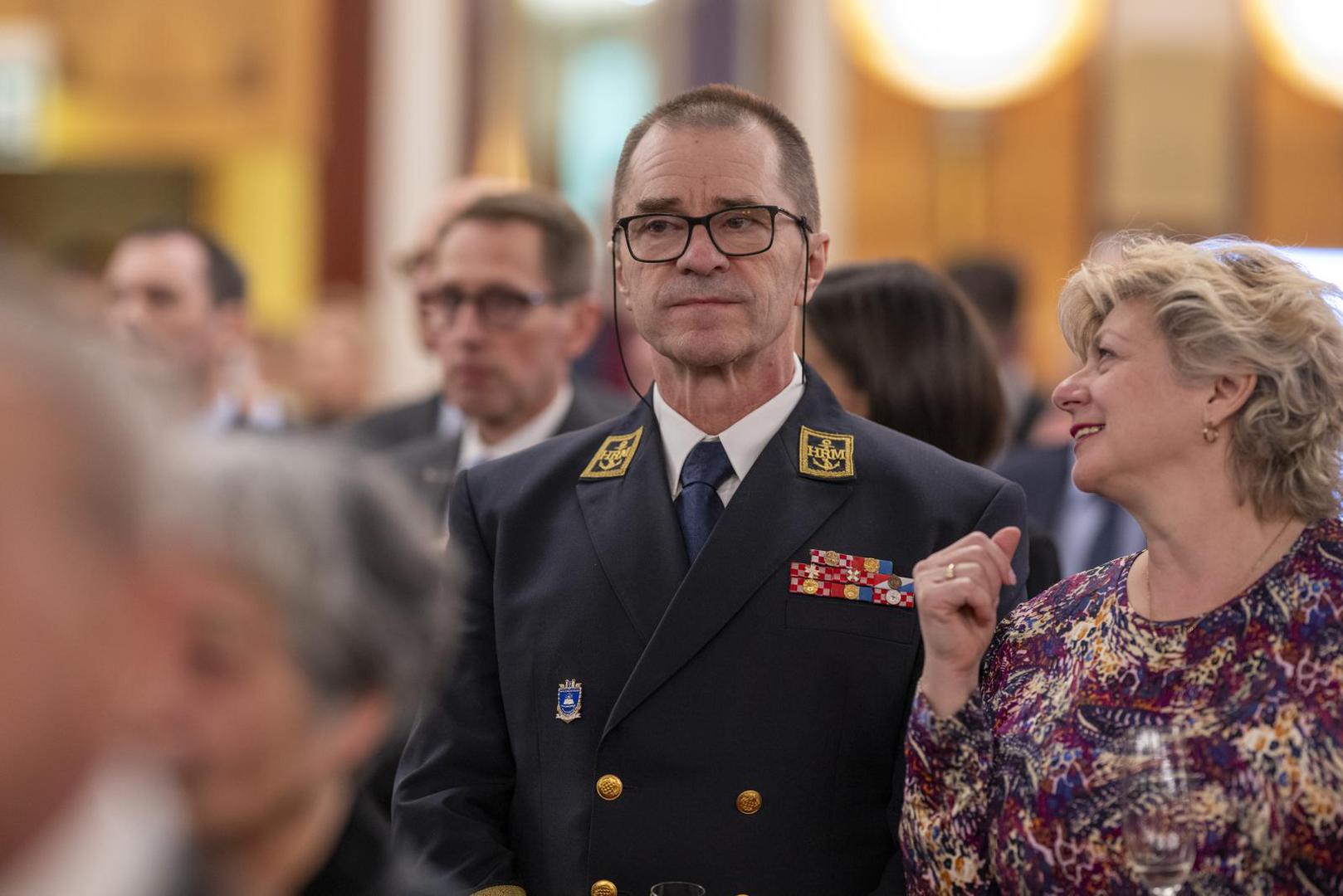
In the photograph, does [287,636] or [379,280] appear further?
[379,280]

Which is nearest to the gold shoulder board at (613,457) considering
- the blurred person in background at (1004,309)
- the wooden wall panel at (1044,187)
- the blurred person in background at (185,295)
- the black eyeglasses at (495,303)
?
the black eyeglasses at (495,303)

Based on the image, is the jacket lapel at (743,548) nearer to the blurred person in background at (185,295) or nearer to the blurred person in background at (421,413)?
the blurred person in background at (421,413)

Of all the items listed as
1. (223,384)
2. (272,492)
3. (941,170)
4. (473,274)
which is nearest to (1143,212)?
(941,170)

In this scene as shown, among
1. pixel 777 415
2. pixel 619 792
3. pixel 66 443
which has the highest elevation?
pixel 66 443

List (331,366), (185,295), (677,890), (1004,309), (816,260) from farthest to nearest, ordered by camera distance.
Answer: (331,366) < (1004,309) < (185,295) < (816,260) < (677,890)

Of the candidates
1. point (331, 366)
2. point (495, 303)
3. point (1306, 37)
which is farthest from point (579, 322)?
point (331, 366)

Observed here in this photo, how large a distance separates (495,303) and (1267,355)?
6.32 feet

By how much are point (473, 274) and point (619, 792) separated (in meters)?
1.74

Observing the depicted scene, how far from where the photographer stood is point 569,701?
2.28 m

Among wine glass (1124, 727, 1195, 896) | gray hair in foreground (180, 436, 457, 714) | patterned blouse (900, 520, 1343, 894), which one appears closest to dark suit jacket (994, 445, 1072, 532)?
patterned blouse (900, 520, 1343, 894)

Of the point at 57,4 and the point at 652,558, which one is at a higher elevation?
the point at 57,4

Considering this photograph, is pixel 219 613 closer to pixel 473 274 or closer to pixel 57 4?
pixel 473 274

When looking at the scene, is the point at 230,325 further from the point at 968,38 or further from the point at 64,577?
the point at 64,577

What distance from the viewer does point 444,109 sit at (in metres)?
8.73
